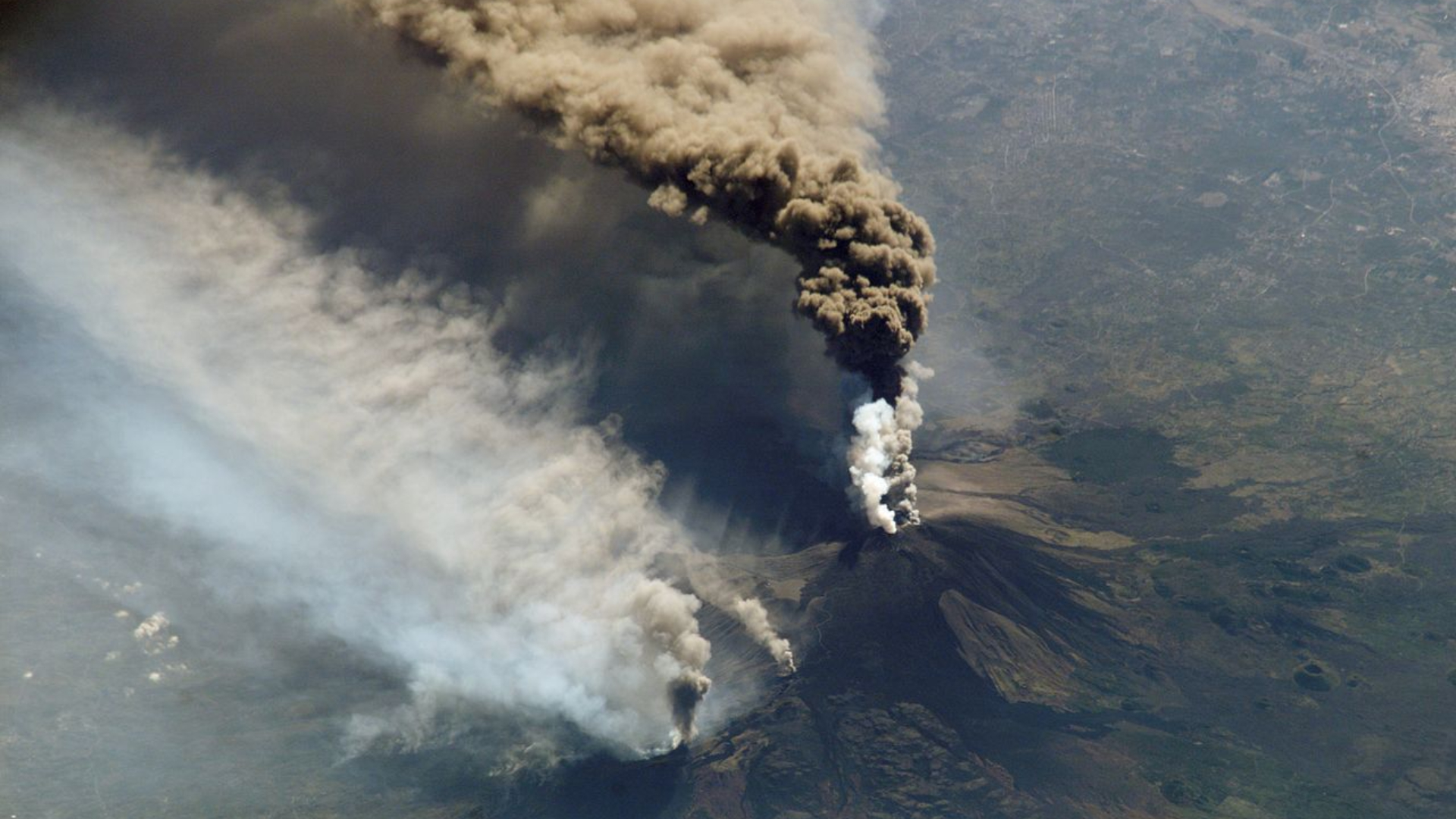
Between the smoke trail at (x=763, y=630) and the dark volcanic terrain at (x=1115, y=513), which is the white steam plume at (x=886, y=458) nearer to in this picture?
the dark volcanic terrain at (x=1115, y=513)

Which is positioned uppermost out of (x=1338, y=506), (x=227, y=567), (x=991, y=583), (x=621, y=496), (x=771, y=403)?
(x=1338, y=506)

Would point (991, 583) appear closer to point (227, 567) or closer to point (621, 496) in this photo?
point (621, 496)

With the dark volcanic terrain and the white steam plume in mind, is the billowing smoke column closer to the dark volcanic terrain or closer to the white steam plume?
the white steam plume

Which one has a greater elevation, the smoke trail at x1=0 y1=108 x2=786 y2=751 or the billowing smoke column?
the billowing smoke column

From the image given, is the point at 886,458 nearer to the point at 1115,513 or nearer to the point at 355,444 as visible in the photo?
the point at 355,444

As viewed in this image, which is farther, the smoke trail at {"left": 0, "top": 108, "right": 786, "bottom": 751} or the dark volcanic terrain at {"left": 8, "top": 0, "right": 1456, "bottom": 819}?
the dark volcanic terrain at {"left": 8, "top": 0, "right": 1456, "bottom": 819}

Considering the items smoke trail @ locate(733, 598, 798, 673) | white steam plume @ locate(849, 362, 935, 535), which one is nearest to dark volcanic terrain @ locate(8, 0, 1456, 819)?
smoke trail @ locate(733, 598, 798, 673)

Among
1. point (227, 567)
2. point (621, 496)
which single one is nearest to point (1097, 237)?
point (621, 496)
